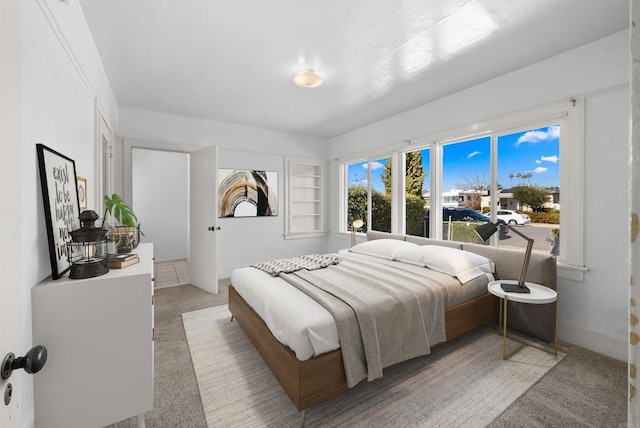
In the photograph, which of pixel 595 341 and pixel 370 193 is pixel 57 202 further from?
pixel 370 193

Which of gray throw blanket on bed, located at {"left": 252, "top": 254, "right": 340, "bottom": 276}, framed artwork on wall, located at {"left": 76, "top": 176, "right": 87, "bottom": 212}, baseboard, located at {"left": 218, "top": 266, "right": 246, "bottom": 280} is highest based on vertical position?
framed artwork on wall, located at {"left": 76, "top": 176, "right": 87, "bottom": 212}

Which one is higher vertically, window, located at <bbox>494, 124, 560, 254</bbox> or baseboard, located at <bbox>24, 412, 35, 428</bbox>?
window, located at <bbox>494, 124, 560, 254</bbox>

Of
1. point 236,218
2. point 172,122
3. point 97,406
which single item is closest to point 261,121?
point 172,122

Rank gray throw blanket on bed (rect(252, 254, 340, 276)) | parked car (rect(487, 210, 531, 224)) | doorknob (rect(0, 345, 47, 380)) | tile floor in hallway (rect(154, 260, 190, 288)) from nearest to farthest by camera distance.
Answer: doorknob (rect(0, 345, 47, 380))
gray throw blanket on bed (rect(252, 254, 340, 276))
parked car (rect(487, 210, 531, 224))
tile floor in hallway (rect(154, 260, 190, 288))

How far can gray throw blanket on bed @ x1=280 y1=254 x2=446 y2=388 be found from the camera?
70.2 inches

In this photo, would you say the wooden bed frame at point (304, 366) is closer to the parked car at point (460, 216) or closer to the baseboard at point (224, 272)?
the parked car at point (460, 216)

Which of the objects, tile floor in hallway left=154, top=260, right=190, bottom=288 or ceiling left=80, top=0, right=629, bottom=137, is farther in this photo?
tile floor in hallway left=154, top=260, right=190, bottom=288

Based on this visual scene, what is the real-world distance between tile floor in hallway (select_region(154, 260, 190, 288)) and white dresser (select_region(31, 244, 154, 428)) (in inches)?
129

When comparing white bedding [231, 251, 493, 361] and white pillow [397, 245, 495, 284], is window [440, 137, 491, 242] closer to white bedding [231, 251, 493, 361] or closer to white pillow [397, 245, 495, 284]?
white pillow [397, 245, 495, 284]

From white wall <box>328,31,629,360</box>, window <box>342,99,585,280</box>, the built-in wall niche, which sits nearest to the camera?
white wall <box>328,31,629,360</box>

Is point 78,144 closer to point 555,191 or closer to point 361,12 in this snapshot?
point 361,12

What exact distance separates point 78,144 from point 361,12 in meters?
2.27

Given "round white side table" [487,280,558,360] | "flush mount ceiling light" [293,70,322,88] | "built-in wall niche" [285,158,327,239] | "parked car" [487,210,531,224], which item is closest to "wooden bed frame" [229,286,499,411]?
"round white side table" [487,280,558,360]

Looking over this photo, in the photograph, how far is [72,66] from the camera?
5.92 ft
